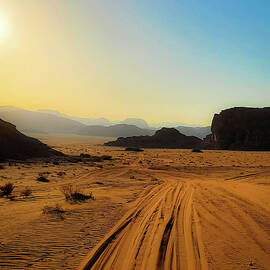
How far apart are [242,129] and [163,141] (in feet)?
80.5

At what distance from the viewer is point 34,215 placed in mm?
7117

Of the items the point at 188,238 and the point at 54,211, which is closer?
the point at 188,238

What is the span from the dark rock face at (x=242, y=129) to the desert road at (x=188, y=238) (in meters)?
53.6

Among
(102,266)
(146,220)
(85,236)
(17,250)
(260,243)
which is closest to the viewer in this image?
(102,266)

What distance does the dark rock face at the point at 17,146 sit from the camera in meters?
26.6

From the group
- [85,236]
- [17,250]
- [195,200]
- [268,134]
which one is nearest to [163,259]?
[85,236]

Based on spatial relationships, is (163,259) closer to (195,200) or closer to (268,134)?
(195,200)

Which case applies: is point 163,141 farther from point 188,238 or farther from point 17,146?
point 188,238

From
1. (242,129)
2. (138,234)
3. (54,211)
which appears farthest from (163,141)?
(138,234)

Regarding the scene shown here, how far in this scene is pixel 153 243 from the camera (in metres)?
5.21

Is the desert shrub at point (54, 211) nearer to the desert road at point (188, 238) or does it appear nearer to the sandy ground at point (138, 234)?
the sandy ground at point (138, 234)

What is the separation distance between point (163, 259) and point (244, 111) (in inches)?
2564

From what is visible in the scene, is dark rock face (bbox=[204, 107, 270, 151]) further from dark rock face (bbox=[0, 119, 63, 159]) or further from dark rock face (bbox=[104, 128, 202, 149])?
dark rock face (bbox=[0, 119, 63, 159])

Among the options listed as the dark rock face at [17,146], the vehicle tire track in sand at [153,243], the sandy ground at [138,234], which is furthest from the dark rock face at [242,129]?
the vehicle tire track in sand at [153,243]
